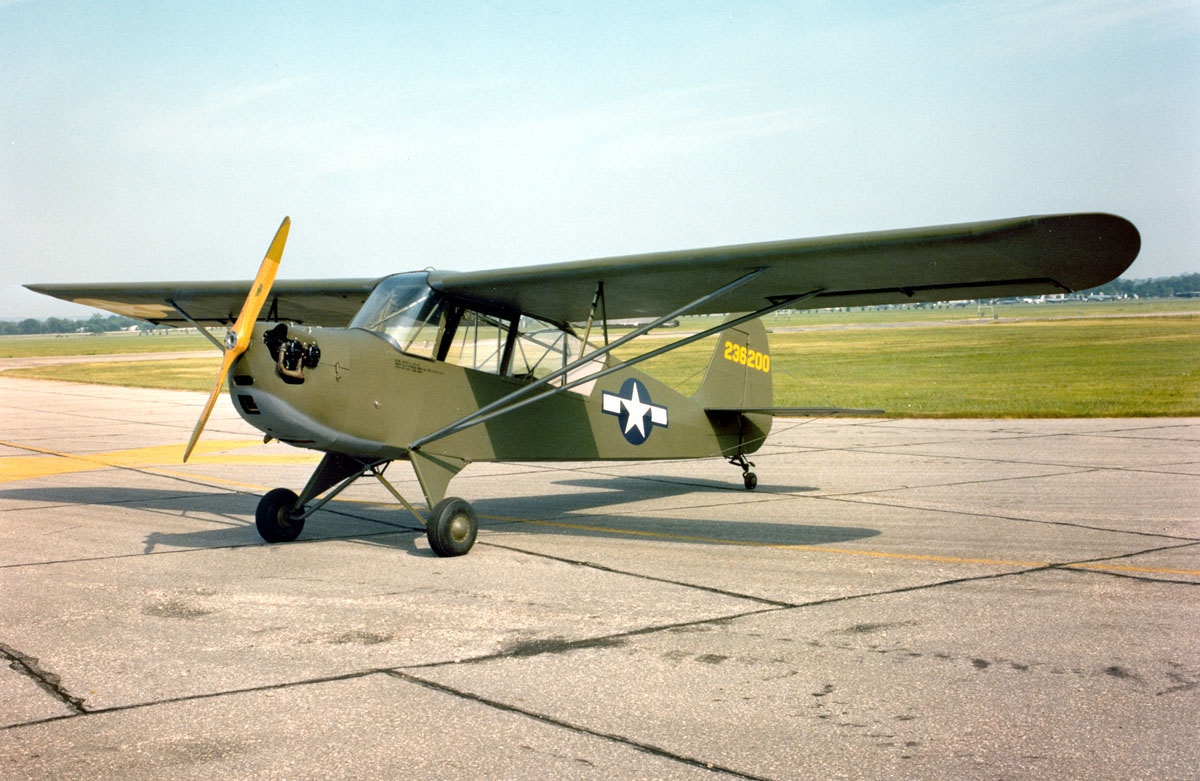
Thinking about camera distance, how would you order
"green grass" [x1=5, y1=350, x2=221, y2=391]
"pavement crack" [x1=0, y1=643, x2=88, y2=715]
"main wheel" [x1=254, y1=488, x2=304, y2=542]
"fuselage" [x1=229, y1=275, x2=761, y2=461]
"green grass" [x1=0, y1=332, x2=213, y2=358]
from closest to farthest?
"pavement crack" [x1=0, y1=643, x2=88, y2=715] → "fuselage" [x1=229, y1=275, x2=761, y2=461] → "main wheel" [x1=254, y1=488, x2=304, y2=542] → "green grass" [x1=5, y1=350, x2=221, y2=391] → "green grass" [x1=0, y1=332, x2=213, y2=358]

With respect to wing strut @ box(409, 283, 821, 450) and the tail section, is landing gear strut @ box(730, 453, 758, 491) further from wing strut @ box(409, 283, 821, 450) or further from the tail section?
wing strut @ box(409, 283, 821, 450)

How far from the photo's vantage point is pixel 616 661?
17.5 feet

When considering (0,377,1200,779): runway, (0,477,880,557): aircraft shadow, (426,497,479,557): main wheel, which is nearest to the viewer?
(0,377,1200,779): runway

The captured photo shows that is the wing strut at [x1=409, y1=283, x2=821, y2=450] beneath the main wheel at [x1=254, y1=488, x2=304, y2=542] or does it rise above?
above

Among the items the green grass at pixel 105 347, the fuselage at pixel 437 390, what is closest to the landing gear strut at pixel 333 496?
the fuselage at pixel 437 390

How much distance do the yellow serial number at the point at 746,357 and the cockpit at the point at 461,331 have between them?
9.95 ft

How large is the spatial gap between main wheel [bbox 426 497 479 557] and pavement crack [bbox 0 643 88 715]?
3.16m

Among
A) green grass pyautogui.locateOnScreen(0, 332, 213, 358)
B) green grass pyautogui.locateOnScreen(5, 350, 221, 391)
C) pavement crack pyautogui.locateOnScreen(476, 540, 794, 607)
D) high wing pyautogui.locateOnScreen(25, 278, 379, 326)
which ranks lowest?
pavement crack pyautogui.locateOnScreen(476, 540, 794, 607)

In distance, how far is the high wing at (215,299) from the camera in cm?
1085

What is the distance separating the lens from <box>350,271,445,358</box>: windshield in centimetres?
873

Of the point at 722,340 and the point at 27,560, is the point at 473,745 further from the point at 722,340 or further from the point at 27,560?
the point at 722,340

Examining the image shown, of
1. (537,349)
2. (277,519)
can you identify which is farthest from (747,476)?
(277,519)

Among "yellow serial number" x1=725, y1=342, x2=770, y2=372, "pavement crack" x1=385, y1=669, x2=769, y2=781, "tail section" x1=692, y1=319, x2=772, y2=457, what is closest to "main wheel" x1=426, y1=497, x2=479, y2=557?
"pavement crack" x1=385, y1=669, x2=769, y2=781

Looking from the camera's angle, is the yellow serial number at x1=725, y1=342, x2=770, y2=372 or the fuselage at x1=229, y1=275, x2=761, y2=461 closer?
the fuselage at x1=229, y1=275, x2=761, y2=461
